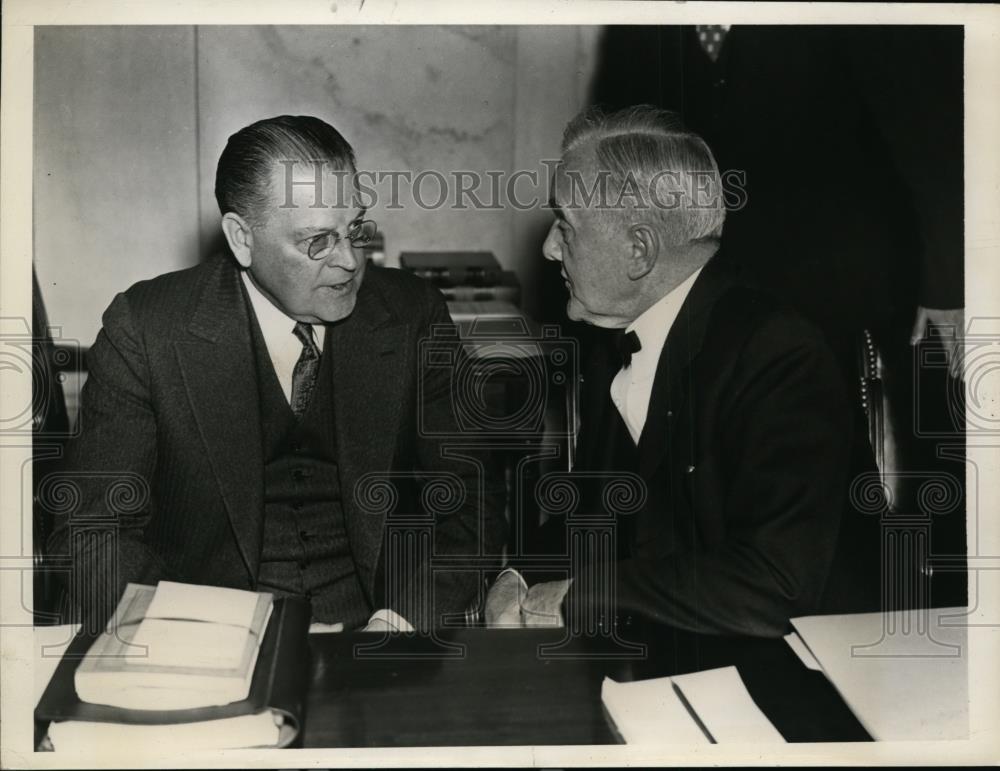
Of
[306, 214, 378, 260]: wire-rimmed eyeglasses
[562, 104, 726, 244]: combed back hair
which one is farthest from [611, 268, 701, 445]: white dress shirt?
[306, 214, 378, 260]: wire-rimmed eyeglasses

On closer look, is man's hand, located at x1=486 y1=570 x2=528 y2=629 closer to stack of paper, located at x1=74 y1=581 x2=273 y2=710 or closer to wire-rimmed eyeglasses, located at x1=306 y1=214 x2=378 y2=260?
stack of paper, located at x1=74 y1=581 x2=273 y2=710

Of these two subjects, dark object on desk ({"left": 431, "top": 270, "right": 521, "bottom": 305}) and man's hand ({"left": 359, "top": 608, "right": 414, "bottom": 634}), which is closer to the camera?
man's hand ({"left": 359, "top": 608, "right": 414, "bottom": 634})

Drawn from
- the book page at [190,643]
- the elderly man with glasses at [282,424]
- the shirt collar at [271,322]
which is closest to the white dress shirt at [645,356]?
the elderly man with glasses at [282,424]

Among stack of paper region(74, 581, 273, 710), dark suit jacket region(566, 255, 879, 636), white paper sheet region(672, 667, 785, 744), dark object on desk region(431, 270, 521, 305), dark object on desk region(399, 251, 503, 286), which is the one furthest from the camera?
dark object on desk region(399, 251, 503, 286)

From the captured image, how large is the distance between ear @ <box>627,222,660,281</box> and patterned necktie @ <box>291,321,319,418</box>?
2.21 ft

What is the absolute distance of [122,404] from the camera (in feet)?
7.11

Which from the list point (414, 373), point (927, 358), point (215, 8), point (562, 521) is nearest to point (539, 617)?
point (562, 521)

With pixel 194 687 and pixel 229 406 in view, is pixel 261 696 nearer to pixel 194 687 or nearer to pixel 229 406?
pixel 194 687

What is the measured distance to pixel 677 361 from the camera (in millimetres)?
2176

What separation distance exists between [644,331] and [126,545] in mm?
1120

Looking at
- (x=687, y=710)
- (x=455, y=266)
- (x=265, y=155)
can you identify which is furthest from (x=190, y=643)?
(x=455, y=266)

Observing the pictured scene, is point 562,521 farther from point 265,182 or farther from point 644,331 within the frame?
point 265,182

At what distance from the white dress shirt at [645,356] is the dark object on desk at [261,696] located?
2.66 feet

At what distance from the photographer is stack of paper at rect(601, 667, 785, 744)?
176cm
